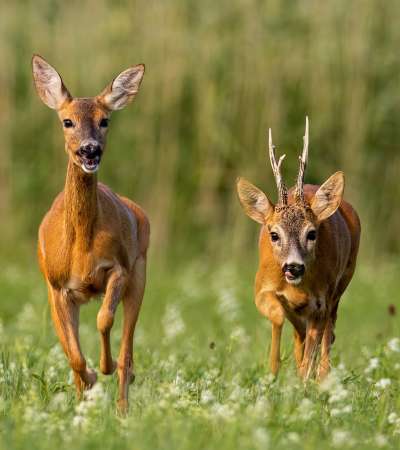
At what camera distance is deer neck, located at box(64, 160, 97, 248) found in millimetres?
7504

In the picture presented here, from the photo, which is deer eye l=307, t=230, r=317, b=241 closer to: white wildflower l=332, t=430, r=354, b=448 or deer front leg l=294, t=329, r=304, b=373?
deer front leg l=294, t=329, r=304, b=373

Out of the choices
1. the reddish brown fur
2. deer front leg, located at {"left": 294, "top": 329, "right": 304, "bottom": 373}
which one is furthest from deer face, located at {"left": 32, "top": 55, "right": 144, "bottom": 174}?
deer front leg, located at {"left": 294, "top": 329, "right": 304, "bottom": 373}

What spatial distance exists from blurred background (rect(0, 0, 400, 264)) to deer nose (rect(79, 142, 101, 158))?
10910 mm

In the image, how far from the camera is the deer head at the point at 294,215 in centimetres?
754

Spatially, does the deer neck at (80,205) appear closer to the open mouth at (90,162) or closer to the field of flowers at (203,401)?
the open mouth at (90,162)

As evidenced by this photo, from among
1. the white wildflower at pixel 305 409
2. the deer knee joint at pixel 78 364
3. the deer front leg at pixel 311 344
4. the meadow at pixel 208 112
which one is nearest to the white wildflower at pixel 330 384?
the white wildflower at pixel 305 409

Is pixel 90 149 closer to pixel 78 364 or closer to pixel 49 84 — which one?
pixel 49 84

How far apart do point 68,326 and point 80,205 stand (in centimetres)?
73

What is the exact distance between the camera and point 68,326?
7.55 metres

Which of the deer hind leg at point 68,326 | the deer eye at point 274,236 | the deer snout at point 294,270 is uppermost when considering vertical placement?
the deer eye at point 274,236

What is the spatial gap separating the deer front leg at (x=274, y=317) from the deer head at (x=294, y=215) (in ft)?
1.19

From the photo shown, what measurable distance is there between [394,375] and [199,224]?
10.8 meters

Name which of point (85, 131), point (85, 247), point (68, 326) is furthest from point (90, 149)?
point (68, 326)

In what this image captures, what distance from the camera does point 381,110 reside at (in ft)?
60.6
